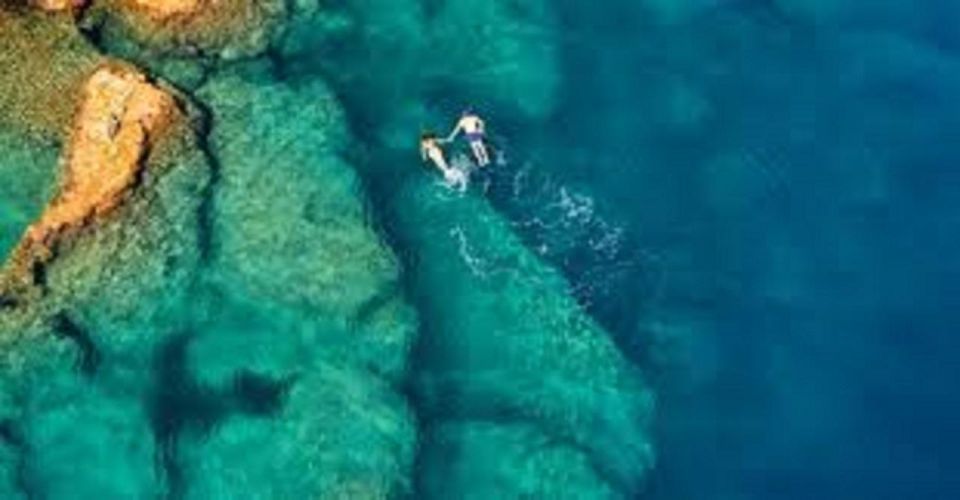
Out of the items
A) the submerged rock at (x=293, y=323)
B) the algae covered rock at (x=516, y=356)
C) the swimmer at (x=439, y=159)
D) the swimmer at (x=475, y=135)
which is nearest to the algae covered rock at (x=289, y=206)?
the submerged rock at (x=293, y=323)

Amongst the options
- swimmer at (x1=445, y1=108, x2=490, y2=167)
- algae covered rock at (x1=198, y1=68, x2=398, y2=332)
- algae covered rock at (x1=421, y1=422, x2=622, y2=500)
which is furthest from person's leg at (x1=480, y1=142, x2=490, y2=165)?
algae covered rock at (x1=421, y1=422, x2=622, y2=500)

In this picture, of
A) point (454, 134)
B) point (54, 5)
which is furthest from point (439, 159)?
point (54, 5)

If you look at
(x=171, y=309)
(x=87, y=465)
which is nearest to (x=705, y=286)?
(x=171, y=309)

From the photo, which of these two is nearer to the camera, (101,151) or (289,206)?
(101,151)

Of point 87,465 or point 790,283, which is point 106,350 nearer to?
point 87,465

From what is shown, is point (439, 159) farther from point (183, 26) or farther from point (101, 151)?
point (101, 151)
